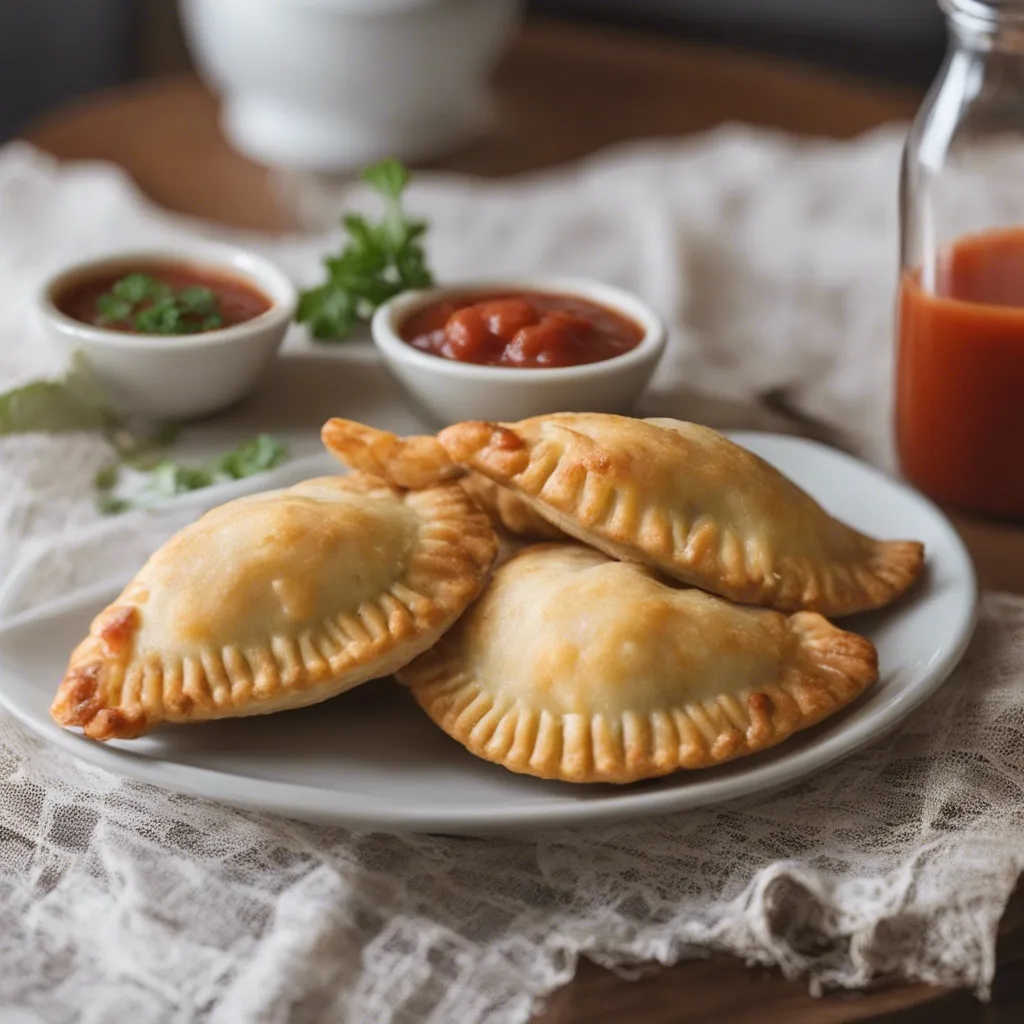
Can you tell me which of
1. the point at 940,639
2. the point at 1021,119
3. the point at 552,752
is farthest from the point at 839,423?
the point at 552,752

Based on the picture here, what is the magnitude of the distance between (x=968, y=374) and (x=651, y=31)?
4.40m

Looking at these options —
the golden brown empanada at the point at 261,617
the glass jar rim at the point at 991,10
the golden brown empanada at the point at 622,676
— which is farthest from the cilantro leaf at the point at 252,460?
the glass jar rim at the point at 991,10

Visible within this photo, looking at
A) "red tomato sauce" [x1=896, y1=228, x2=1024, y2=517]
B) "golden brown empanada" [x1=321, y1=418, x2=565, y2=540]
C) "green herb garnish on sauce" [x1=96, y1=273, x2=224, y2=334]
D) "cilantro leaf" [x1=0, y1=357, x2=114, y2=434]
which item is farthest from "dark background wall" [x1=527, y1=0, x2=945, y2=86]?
"golden brown empanada" [x1=321, y1=418, x2=565, y2=540]

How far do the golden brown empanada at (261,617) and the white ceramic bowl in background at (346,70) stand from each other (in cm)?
253

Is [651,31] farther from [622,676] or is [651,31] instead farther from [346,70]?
[622,676]

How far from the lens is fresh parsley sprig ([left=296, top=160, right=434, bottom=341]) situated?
326cm

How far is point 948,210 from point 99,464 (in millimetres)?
1764

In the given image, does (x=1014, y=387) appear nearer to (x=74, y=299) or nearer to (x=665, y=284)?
(x=665, y=284)

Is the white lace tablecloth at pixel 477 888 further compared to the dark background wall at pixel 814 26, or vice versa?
the dark background wall at pixel 814 26

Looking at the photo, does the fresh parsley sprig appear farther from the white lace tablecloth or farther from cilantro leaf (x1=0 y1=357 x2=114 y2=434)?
the white lace tablecloth

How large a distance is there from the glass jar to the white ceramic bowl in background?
185 cm

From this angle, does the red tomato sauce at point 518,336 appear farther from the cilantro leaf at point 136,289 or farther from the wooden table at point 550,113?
the wooden table at point 550,113

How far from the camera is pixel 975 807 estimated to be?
1.96 metres

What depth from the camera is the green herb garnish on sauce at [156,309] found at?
9.79ft
